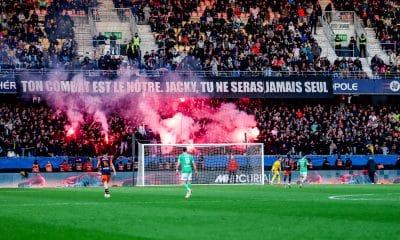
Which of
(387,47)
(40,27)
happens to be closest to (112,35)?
(40,27)

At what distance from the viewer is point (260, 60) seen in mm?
53969

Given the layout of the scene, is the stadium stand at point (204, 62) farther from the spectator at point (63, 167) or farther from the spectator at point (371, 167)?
the spectator at point (371, 167)

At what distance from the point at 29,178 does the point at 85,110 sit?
6.01 meters

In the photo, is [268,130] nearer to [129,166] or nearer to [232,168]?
[232,168]

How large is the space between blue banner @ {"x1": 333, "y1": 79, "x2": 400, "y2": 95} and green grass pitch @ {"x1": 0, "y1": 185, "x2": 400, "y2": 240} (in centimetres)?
2686

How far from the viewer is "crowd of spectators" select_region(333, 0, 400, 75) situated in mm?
57037

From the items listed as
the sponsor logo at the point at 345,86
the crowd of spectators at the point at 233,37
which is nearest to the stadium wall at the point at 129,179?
the sponsor logo at the point at 345,86

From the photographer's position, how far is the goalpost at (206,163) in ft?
153

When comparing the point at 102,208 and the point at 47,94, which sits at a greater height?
the point at 47,94

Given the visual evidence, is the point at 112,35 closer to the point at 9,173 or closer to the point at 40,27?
the point at 40,27

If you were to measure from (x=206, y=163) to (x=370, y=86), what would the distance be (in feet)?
41.4

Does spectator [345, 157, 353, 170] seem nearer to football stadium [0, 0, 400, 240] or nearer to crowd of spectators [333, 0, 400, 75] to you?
football stadium [0, 0, 400, 240]

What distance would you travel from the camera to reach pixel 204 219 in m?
20.1

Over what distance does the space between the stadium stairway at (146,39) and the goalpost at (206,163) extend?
351 inches
